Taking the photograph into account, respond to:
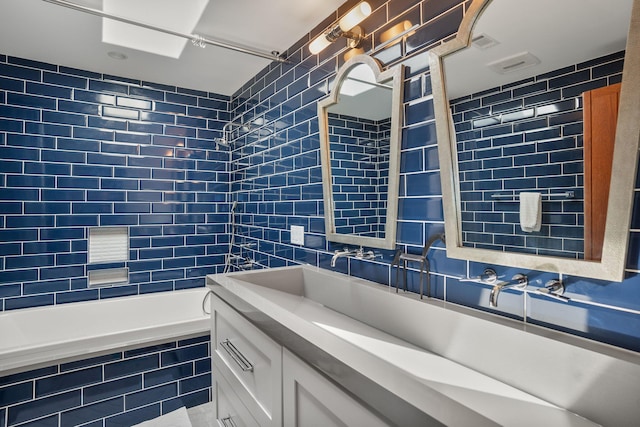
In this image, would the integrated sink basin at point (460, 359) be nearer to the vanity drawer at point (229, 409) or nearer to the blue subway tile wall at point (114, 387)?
the vanity drawer at point (229, 409)

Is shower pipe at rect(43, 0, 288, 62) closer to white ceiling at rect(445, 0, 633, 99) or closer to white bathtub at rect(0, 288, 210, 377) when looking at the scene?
white ceiling at rect(445, 0, 633, 99)

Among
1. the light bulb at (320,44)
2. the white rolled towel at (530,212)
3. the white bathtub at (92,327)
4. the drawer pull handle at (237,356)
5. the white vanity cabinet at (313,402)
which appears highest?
the light bulb at (320,44)

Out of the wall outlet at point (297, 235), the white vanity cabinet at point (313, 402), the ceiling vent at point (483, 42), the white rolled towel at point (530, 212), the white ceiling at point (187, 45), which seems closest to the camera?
the white vanity cabinet at point (313, 402)

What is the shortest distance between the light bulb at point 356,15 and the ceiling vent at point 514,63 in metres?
0.67

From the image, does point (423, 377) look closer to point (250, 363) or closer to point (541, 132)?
point (250, 363)

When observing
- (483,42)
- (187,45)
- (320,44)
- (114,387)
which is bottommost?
(114,387)

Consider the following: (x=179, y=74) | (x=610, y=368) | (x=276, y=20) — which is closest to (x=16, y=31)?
(x=179, y=74)

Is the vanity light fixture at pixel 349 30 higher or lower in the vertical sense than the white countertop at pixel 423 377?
higher

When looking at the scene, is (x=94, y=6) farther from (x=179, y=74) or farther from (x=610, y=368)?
(x=610, y=368)

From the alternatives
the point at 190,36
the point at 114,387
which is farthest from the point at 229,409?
the point at 190,36

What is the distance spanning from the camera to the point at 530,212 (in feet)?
3.60

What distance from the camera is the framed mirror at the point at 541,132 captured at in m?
0.90

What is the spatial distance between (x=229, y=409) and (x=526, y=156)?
5.54 ft

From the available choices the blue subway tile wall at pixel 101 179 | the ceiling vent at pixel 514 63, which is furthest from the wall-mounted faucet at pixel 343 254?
the blue subway tile wall at pixel 101 179
